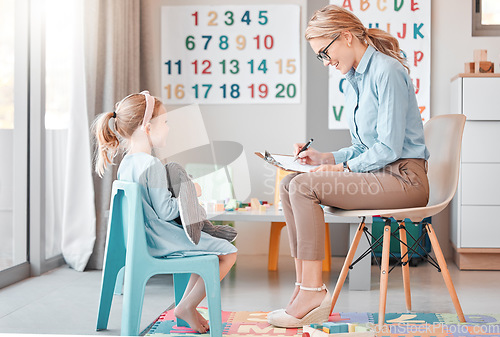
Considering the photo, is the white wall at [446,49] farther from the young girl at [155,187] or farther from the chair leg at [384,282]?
the young girl at [155,187]

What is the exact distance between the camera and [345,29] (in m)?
2.09

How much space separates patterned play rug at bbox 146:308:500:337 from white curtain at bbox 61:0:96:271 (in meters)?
1.12

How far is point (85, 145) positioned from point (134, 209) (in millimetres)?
1579

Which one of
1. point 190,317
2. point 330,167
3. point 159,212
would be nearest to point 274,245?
point 330,167

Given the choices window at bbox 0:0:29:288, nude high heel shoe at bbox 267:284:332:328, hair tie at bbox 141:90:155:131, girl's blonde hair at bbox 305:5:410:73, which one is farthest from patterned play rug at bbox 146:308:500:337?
window at bbox 0:0:29:288

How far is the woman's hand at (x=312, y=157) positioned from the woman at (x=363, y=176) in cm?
10

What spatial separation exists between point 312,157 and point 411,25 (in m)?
2.07

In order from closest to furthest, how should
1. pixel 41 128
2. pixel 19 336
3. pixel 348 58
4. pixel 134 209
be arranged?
pixel 19 336 < pixel 134 209 < pixel 348 58 < pixel 41 128

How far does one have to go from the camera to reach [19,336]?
1.00 meters

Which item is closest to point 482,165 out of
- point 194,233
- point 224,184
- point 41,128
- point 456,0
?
point 456,0

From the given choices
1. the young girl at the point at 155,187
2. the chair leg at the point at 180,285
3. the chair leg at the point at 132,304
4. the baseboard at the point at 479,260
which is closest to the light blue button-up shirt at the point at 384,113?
the young girl at the point at 155,187

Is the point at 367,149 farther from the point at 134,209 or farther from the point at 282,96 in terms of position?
the point at 282,96

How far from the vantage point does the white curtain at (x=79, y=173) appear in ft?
10.5

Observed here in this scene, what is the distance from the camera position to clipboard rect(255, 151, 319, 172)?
2049mm
